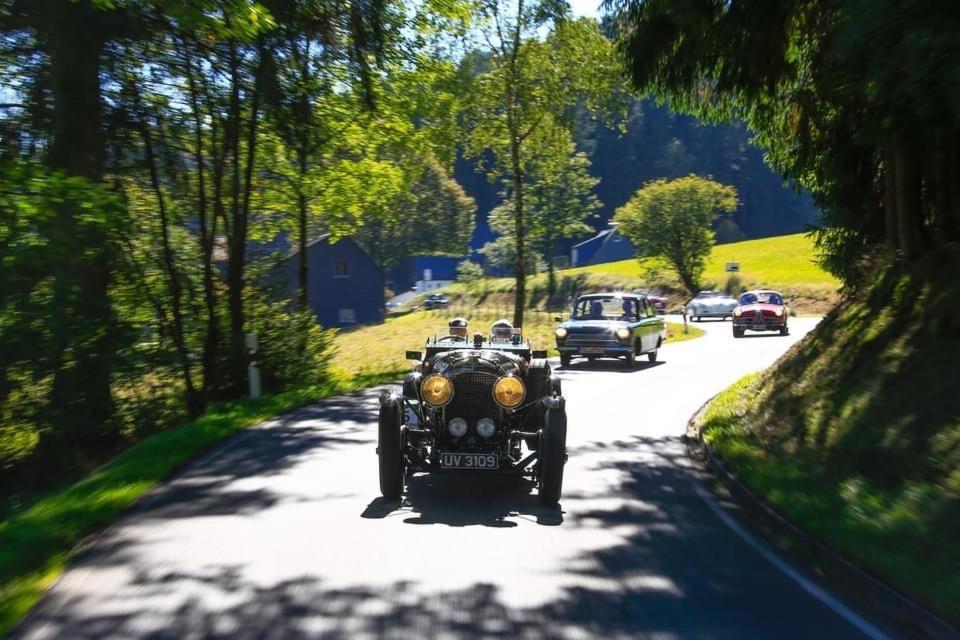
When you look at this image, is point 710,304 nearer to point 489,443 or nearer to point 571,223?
point 571,223

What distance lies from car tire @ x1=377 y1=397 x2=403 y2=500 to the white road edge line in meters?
2.84

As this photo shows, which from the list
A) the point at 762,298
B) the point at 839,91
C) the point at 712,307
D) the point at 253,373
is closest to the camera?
the point at 839,91

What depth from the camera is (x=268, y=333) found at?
1927 cm

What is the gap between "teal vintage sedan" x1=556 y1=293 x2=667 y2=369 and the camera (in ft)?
76.7

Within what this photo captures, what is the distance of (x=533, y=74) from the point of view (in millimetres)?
30531

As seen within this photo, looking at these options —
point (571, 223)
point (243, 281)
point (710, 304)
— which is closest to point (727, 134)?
point (571, 223)

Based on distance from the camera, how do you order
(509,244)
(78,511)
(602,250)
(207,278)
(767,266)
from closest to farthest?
(78,511) < (207,278) < (767,266) < (509,244) < (602,250)

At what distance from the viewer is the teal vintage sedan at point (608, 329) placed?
23.4 m

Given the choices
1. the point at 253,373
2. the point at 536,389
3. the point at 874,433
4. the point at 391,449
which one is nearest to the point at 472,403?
the point at 391,449

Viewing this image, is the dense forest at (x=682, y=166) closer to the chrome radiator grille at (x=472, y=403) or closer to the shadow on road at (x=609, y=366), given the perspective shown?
the shadow on road at (x=609, y=366)

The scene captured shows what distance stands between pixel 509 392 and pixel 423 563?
2325 millimetres

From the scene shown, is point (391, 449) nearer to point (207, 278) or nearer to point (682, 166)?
point (207, 278)

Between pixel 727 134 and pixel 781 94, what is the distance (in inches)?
4594

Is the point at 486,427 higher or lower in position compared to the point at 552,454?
higher
